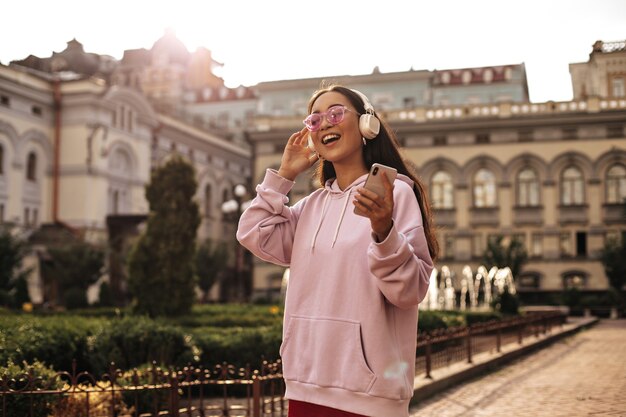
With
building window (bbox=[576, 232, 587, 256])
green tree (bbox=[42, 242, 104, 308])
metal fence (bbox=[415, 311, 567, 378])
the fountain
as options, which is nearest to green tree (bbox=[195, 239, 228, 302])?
green tree (bbox=[42, 242, 104, 308])

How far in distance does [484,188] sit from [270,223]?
40642mm

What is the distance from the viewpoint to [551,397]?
31.1 feet

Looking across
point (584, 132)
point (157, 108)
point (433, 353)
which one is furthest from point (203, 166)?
point (433, 353)

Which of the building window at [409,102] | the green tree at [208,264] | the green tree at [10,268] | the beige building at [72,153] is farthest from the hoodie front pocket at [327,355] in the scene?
the building window at [409,102]

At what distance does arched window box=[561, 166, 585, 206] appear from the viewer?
41219 mm

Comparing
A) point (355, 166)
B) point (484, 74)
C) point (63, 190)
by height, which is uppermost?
point (484, 74)

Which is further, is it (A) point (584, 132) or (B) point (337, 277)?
(A) point (584, 132)

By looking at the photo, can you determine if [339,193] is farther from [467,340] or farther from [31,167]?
[31,167]

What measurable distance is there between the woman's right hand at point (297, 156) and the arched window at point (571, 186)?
40.5m

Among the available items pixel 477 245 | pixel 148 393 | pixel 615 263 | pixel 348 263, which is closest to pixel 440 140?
pixel 477 245

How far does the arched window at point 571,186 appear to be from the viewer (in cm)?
4122

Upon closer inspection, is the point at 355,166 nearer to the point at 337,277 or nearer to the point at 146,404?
the point at 337,277

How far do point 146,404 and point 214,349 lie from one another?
2.90 meters

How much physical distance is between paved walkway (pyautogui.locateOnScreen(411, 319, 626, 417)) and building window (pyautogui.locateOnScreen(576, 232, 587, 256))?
26927 mm
